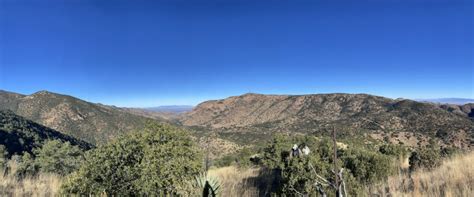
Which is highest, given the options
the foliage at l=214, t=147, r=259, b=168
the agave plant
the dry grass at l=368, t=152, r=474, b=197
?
the agave plant

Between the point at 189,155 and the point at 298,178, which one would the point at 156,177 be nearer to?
the point at 189,155

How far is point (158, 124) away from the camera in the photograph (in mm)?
8992

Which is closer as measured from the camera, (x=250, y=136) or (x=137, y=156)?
(x=137, y=156)

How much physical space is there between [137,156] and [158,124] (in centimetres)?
198

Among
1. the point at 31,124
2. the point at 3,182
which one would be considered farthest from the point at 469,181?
the point at 31,124

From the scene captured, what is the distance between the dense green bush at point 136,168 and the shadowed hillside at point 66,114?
81813 millimetres

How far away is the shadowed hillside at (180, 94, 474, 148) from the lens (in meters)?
50.8

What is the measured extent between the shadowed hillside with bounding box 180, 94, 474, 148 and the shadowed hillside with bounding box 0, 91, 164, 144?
34019 millimetres

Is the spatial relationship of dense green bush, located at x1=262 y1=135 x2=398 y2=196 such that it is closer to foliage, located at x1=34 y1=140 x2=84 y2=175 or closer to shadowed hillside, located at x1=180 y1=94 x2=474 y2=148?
shadowed hillside, located at x1=180 y1=94 x2=474 y2=148

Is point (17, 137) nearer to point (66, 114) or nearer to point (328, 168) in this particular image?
point (328, 168)

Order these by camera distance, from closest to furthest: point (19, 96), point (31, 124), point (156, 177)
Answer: point (156, 177)
point (31, 124)
point (19, 96)

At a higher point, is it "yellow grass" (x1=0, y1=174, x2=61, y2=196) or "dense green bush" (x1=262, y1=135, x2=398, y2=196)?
"yellow grass" (x1=0, y1=174, x2=61, y2=196)

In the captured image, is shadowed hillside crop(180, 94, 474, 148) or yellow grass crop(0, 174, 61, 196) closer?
yellow grass crop(0, 174, 61, 196)

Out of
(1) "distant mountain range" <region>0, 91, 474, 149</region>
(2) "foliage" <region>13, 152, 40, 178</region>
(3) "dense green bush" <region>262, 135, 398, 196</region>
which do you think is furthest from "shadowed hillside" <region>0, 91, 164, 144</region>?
(3) "dense green bush" <region>262, 135, 398, 196</region>
